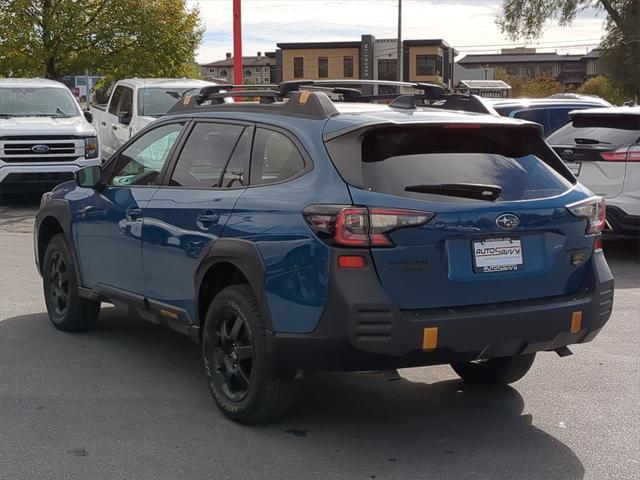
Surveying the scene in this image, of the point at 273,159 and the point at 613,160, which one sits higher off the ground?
the point at 273,159

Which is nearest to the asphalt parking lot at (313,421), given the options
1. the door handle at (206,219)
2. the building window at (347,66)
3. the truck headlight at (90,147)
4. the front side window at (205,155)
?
the door handle at (206,219)

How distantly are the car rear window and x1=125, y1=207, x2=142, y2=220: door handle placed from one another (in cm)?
165

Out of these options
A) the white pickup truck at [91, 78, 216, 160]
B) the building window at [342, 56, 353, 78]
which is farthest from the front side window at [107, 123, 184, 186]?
the building window at [342, 56, 353, 78]

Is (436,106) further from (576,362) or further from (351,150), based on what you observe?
(576,362)

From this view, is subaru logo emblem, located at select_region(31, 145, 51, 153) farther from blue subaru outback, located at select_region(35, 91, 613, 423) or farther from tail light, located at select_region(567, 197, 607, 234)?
tail light, located at select_region(567, 197, 607, 234)

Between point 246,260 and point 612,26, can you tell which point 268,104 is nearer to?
point 246,260

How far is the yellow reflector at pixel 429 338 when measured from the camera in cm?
420

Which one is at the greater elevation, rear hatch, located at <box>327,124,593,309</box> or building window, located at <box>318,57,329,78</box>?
building window, located at <box>318,57,329,78</box>

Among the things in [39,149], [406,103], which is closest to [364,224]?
[406,103]

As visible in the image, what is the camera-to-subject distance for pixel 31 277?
900 cm

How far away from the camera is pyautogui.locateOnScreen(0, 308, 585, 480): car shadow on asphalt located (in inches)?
172

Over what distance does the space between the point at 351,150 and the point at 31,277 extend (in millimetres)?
5525

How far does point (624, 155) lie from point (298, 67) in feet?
285

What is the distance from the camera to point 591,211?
479 centimetres
